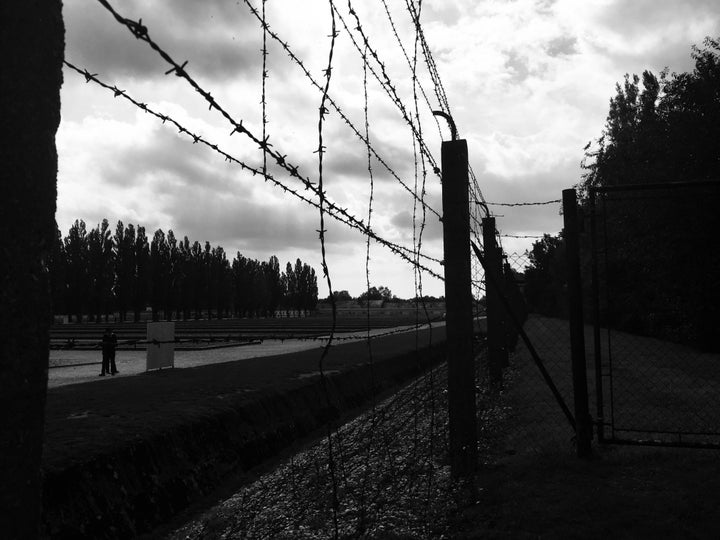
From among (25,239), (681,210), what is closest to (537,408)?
(25,239)

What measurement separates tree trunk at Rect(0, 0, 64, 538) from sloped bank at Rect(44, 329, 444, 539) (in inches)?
52.2

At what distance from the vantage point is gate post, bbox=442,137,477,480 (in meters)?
4.73

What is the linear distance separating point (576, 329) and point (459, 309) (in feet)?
4.53

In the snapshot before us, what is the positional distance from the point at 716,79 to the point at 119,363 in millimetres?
20558

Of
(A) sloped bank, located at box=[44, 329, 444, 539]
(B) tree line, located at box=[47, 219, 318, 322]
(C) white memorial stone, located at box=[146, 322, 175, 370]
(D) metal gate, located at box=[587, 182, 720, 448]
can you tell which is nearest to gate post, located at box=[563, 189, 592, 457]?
(A) sloped bank, located at box=[44, 329, 444, 539]

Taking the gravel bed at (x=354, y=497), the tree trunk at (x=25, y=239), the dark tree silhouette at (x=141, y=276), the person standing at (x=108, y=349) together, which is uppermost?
the dark tree silhouette at (x=141, y=276)

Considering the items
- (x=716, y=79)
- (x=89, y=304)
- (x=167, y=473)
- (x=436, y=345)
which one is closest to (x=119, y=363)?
(x=436, y=345)

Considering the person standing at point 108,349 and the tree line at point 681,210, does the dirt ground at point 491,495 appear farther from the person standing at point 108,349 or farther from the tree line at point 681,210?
the tree line at point 681,210

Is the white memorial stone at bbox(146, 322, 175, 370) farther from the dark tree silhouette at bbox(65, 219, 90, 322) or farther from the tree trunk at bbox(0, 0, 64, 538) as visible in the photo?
the dark tree silhouette at bbox(65, 219, 90, 322)

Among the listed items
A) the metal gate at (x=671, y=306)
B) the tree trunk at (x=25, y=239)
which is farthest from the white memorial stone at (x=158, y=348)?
the tree trunk at (x=25, y=239)

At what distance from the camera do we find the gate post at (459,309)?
473 cm

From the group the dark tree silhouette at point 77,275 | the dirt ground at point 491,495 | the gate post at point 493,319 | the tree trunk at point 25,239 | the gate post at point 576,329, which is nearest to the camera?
the tree trunk at point 25,239

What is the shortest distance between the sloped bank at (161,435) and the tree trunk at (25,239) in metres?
1.32

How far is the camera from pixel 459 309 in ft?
15.8
